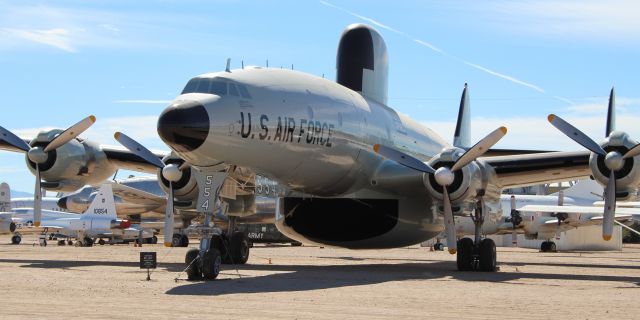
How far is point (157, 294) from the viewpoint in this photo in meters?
15.0

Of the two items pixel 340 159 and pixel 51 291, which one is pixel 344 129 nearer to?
pixel 340 159

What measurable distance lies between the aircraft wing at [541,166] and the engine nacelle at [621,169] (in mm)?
1504

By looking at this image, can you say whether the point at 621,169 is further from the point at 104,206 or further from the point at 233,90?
the point at 104,206

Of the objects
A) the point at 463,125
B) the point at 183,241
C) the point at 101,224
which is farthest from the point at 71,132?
the point at 101,224

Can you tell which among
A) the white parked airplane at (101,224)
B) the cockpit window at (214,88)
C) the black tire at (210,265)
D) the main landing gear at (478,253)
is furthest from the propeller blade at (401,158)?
the white parked airplane at (101,224)

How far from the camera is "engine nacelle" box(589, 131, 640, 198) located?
2138 centimetres

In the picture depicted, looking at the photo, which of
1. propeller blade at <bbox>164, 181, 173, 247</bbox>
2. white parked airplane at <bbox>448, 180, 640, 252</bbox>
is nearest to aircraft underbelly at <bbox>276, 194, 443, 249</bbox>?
propeller blade at <bbox>164, 181, 173, 247</bbox>

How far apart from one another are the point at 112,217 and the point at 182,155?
3786cm

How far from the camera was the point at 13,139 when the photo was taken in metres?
25.9

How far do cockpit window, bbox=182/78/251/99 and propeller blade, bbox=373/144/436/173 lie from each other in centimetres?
406

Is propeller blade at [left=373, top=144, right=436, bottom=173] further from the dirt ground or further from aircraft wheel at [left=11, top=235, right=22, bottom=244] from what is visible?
aircraft wheel at [left=11, top=235, right=22, bottom=244]

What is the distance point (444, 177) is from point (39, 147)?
12475 millimetres

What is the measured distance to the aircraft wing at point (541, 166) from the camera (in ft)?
77.3

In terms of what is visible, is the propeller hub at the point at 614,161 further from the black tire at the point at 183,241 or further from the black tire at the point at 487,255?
the black tire at the point at 183,241
